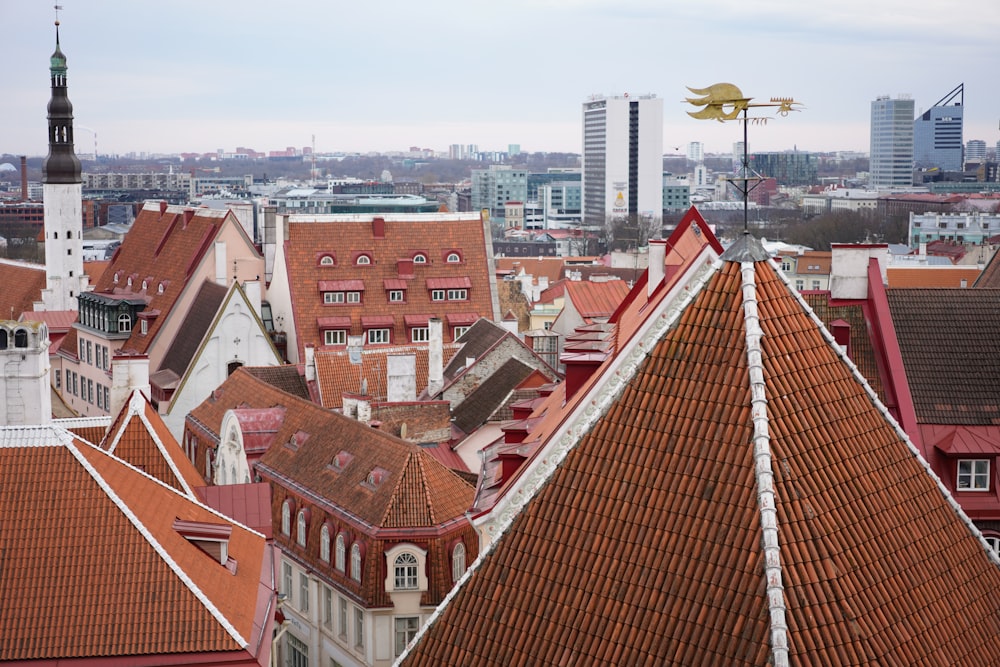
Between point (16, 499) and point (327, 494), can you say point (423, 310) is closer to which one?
point (327, 494)

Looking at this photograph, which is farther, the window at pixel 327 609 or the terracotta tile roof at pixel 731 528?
the window at pixel 327 609

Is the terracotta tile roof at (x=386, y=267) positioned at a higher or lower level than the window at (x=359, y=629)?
higher

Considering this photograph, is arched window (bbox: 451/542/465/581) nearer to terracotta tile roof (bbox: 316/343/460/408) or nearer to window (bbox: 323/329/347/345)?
terracotta tile roof (bbox: 316/343/460/408)

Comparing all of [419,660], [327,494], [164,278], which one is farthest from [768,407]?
[164,278]

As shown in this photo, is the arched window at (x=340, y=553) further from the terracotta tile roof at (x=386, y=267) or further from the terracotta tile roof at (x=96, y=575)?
the terracotta tile roof at (x=386, y=267)

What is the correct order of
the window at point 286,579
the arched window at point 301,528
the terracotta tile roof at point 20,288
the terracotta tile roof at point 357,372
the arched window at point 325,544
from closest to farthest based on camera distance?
the arched window at point 325,544 < the arched window at point 301,528 < the window at point 286,579 < the terracotta tile roof at point 357,372 < the terracotta tile roof at point 20,288

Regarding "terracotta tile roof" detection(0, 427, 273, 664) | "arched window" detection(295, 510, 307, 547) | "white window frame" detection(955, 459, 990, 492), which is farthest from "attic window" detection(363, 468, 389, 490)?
"white window frame" detection(955, 459, 990, 492)

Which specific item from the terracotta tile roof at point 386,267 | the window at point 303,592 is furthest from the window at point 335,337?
the window at point 303,592
